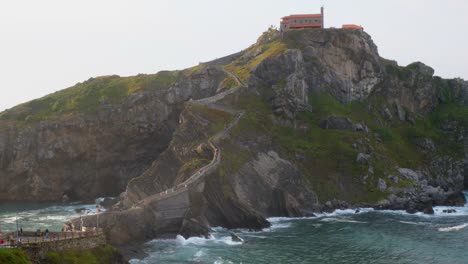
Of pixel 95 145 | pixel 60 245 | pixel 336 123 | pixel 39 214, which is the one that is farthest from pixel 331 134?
pixel 60 245

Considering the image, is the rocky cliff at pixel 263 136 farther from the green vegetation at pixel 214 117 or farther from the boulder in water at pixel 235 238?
the boulder in water at pixel 235 238

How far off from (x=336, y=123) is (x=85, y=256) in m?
96.8

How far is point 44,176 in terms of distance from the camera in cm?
14950

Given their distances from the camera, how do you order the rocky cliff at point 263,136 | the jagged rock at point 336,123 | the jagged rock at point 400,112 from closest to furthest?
the rocky cliff at point 263,136 < the jagged rock at point 336,123 < the jagged rock at point 400,112

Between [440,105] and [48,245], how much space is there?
499 ft

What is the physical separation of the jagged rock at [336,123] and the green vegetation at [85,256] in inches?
3449

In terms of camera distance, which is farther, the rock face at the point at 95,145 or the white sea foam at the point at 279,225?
the rock face at the point at 95,145

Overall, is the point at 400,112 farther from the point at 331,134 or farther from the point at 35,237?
the point at 35,237

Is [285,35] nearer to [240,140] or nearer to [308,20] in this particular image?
[308,20]

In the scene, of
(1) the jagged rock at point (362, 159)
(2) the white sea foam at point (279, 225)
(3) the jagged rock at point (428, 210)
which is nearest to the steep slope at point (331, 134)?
(3) the jagged rock at point (428, 210)

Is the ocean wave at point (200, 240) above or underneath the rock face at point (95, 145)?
underneath

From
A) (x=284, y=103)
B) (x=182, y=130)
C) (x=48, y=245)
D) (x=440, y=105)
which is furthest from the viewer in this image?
(x=440, y=105)

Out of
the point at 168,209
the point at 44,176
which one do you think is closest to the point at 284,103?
the point at 168,209

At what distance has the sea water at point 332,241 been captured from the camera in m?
83.6
